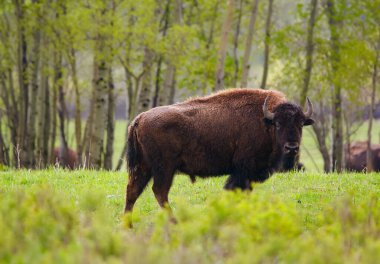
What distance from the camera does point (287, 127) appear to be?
34.6ft

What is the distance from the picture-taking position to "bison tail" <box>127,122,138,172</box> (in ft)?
33.8

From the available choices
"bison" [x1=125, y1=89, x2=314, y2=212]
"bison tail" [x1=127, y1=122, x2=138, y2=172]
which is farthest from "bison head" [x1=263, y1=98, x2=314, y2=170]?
"bison tail" [x1=127, y1=122, x2=138, y2=172]

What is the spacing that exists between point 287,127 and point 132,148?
2.32 meters

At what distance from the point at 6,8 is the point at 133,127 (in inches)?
888

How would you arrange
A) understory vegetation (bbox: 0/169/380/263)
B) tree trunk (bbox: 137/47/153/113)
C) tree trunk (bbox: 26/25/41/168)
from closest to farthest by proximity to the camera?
1. understory vegetation (bbox: 0/169/380/263)
2. tree trunk (bbox: 26/25/41/168)
3. tree trunk (bbox: 137/47/153/113)

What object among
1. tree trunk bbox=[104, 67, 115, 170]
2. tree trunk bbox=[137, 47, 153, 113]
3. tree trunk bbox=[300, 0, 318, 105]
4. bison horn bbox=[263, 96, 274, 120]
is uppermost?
bison horn bbox=[263, 96, 274, 120]

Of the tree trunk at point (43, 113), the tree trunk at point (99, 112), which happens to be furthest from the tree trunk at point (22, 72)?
the tree trunk at point (99, 112)

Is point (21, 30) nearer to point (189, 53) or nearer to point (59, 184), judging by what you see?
point (189, 53)

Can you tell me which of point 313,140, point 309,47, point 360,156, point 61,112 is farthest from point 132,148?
point 313,140

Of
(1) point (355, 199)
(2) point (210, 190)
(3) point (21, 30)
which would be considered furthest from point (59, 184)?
(3) point (21, 30)

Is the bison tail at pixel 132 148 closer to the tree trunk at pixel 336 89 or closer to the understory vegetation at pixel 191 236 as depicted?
the understory vegetation at pixel 191 236

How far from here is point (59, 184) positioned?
42.1 ft

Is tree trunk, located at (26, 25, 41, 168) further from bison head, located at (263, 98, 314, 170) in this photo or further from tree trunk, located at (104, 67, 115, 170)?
bison head, located at (263, 98, 314, 170)

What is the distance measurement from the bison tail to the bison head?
1999 millimetres
